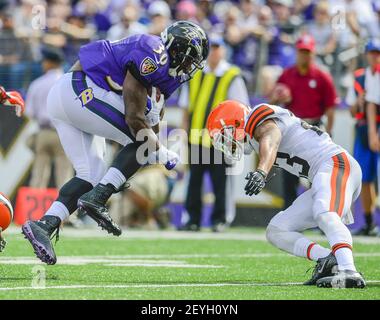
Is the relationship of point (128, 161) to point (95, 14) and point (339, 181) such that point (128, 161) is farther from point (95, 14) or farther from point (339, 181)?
point (95, 14)

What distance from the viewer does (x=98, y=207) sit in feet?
20.3

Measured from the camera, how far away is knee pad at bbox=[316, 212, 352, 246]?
18.5 ft

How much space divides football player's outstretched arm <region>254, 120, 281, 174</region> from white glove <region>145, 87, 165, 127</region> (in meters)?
0.92

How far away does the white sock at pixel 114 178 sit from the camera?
6.37m

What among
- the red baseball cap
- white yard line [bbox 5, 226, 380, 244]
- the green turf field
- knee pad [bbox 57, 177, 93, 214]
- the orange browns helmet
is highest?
the red baseball cap

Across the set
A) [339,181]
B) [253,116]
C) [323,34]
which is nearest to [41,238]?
[253,116]

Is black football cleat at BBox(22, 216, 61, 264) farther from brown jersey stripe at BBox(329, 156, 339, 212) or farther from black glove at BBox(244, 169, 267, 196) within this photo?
brown jersey stripe at BBox(329, 156, 339, 212)

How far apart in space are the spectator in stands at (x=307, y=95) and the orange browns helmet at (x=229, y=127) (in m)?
4.32

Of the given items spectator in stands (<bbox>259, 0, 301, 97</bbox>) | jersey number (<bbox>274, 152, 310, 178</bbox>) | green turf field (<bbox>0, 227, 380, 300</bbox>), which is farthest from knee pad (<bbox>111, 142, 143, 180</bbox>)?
spectator in stands (<bbox>259, 0, 301, 97</bbox>)

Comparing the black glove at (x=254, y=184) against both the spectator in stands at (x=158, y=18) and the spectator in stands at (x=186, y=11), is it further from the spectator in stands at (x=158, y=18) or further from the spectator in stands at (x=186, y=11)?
the spectator in stands at (x=186, y=11)

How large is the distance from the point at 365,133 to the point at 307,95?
0.78m

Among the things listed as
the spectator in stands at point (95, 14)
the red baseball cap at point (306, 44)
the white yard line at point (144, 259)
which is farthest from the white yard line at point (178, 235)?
the spectator in stands at point (95, 14)
